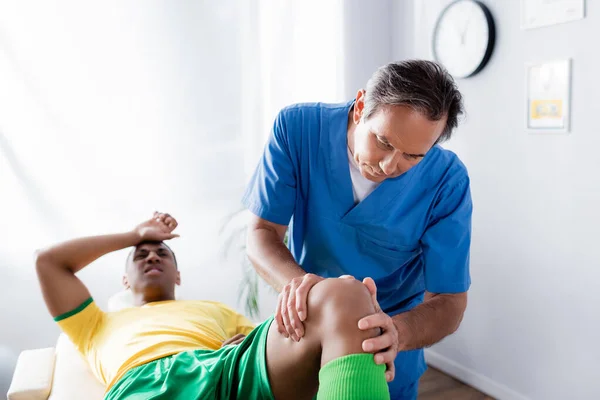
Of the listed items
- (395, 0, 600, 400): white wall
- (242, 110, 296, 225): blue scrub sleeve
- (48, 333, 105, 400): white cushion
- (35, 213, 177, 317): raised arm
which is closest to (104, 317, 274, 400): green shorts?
(48, 333, 105, 400): white cushion

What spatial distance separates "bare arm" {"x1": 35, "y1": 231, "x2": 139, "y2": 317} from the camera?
5.57 ft

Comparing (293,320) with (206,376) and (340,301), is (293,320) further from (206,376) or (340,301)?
(206,376)

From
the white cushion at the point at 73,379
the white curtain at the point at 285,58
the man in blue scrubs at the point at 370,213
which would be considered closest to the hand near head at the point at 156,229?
the white cushion at the point at 73,379

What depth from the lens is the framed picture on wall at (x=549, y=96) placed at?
2.10 metres

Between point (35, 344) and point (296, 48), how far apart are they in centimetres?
174

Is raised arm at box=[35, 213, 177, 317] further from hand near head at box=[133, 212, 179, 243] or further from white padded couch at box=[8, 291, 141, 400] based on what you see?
white padded couch at box=[8, 291, 141, 400]

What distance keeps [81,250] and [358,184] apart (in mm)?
943

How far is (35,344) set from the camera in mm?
2367

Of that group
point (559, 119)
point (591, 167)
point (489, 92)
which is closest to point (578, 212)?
point (591, 167)

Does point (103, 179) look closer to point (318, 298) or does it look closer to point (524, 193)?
point (318, 298)

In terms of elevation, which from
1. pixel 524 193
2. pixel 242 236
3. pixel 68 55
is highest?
pixel 68 55

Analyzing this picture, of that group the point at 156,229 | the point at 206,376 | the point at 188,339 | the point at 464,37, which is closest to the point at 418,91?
the point at 206,376

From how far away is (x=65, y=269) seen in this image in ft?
5.75

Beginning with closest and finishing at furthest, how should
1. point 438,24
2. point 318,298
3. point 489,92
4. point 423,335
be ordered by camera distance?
point 318,298
point 423,335
point 489,92
point 438,24
